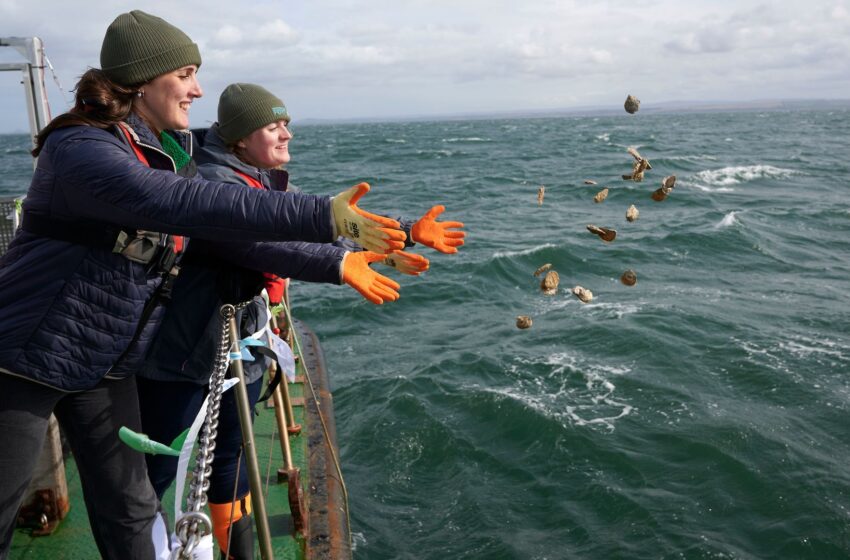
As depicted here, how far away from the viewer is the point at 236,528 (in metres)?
2.88

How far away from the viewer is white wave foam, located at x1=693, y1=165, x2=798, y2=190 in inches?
1047

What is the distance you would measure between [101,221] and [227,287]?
50 cm

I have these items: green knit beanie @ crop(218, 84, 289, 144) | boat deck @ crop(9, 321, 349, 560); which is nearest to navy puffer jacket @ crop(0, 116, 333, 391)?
green knit beanie @ crop(218, 84, 289, 144)

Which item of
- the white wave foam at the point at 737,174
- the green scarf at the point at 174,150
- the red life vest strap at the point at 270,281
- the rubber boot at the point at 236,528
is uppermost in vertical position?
the green scarf at the point at 174,150

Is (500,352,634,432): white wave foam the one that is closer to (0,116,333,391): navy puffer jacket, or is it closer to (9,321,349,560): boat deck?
(9,321,349,560): boat deck

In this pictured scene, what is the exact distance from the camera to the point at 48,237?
1910 millimetres

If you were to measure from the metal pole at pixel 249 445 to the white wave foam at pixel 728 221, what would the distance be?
16530 mm

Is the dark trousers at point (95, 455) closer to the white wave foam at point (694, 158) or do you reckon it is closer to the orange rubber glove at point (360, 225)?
the orange rubber glove at point (360, 225)

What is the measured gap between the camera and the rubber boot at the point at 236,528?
112 inches

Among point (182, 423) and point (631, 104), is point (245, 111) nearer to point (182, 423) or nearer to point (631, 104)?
point (182, 423)

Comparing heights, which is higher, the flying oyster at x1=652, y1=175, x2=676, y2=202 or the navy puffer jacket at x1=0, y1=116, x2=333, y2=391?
the navy puffer jacket at x1=0, y1=116, x2=333, y2=391

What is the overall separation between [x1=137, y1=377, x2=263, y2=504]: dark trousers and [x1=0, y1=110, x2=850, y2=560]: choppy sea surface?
2.88 meters

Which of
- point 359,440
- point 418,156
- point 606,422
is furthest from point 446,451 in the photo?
point 418,156

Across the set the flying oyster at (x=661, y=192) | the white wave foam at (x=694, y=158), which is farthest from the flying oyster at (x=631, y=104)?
the white wave foam at (x=694, y=158)
